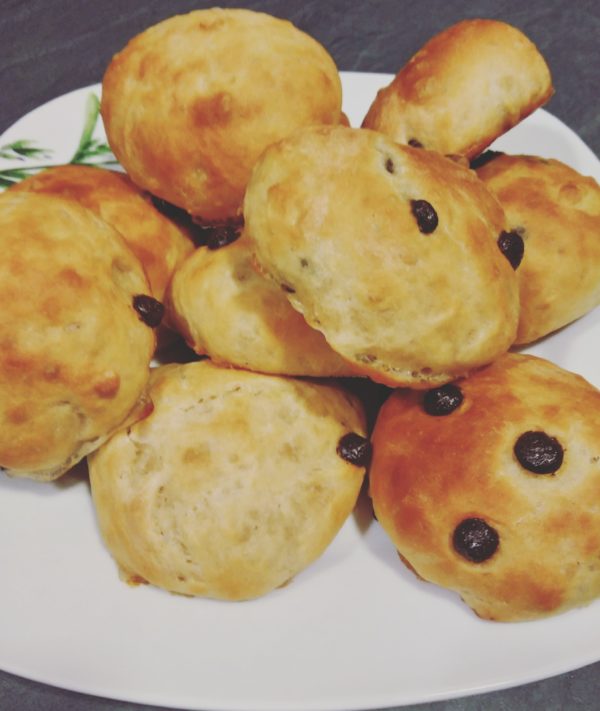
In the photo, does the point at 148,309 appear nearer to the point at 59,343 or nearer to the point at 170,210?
the point at 59,343

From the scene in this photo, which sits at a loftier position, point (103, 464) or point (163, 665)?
point (103, 464)

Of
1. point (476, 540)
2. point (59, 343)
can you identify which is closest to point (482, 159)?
point (476, 540)

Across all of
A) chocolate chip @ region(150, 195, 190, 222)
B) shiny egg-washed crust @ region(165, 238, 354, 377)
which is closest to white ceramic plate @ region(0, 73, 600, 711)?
shiny egg-washed crust @ region(165, 238, 354, 377)

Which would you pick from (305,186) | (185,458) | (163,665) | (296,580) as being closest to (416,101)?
(305,186)

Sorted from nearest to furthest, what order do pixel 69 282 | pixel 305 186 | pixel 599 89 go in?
1. pixel 305 186
2. pixel 69 282
3. pixel 599 89

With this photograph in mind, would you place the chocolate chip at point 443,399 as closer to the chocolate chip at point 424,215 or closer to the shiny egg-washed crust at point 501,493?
the shiny egg-washed crust at point 501,493

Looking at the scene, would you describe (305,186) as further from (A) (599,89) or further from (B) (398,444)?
Answer: (A) (599,89)

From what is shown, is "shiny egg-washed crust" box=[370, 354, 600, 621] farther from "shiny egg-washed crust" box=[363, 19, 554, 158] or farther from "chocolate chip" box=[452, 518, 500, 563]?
"shiny egg-washed crust" box=[363, 19, 554, 158]
